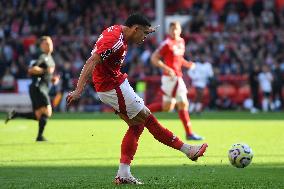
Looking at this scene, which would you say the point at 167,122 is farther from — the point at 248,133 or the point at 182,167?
the point at 182,167

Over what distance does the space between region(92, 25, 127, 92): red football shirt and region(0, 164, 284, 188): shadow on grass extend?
3.98 ft

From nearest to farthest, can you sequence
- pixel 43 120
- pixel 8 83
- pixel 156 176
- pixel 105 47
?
1. pixel 105 47
2. pixel 156 176
3. pixel 43 120
4. pixel 8 83

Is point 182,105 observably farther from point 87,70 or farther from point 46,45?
point 87,70

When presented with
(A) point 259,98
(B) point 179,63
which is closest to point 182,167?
(B) point 179,63

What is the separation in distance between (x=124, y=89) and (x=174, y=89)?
7.62 metres

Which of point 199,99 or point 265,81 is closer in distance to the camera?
point 199,99

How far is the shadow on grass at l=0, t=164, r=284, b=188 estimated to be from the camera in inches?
387

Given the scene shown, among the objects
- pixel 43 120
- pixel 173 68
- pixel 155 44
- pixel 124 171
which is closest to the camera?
pixel 124 171

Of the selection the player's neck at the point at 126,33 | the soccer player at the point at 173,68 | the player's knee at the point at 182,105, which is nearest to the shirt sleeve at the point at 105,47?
the player's neck at the point at 126,33

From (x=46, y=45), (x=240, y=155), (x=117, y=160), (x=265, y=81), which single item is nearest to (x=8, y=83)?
(x=265, y=81)

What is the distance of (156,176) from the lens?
1090cm

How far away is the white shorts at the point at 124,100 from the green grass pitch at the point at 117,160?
878mm

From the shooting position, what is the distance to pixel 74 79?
3266 centimetres

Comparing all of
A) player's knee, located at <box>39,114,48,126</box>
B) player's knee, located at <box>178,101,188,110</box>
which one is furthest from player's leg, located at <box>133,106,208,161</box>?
player's knee, located at <box>178,101,188,110</box>
